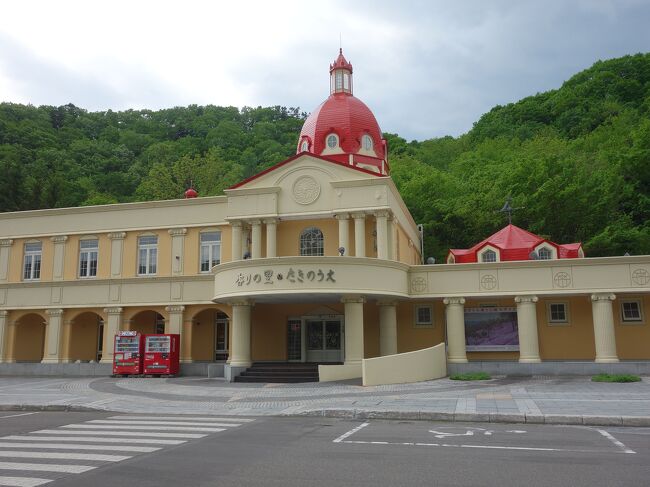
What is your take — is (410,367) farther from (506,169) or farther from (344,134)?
(506,169)

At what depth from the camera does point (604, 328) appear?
2450 centimetres

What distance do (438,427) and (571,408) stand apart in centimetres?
422

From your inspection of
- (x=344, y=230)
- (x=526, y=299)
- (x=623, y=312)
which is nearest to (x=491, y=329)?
(x=526, y=299)

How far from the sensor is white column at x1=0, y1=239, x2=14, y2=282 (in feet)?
105

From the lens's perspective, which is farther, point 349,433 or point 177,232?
point 177,232

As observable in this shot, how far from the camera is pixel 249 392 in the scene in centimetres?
2044

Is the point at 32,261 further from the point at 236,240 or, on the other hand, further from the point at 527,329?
the point at 527,329

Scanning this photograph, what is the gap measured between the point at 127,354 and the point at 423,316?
1473 cm

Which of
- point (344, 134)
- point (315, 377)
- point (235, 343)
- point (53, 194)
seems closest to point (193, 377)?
point (235, 343)

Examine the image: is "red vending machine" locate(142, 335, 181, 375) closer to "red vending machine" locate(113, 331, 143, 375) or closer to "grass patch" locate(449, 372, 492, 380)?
"red vending machine" locate(113, 331, 143, 375)

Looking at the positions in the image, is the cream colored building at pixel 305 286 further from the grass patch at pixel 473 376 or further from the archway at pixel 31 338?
the grass patch at pixel 473 376

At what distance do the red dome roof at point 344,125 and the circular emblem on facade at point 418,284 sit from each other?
9.67m

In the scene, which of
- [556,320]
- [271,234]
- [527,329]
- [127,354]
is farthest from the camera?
[127,354]

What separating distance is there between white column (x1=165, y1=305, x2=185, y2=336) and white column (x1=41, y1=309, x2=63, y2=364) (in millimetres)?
6317
